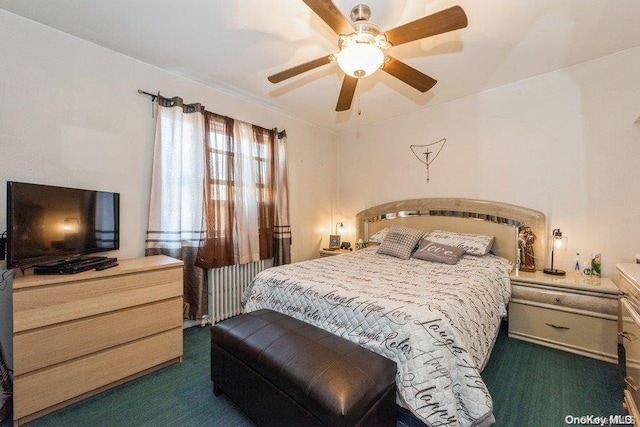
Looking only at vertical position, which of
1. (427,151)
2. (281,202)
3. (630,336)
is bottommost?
(630,336)

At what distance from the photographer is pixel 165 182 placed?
250 centimetres

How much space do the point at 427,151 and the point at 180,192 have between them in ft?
9.92

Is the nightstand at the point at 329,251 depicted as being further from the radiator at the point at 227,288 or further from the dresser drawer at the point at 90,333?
the dresser drawer at the point at 90,333

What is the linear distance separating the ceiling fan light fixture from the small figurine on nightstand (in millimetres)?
2341

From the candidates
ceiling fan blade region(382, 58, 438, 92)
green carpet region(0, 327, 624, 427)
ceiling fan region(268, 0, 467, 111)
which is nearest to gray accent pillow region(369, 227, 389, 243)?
green carpet region(0, 327, 624, 427)

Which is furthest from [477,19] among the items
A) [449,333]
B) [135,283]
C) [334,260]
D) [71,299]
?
[71,299]

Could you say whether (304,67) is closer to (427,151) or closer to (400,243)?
(400,243)

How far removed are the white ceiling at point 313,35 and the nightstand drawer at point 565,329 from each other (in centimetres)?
226

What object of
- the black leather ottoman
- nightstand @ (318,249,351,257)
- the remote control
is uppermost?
the remote control

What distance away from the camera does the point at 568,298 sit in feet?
7.27

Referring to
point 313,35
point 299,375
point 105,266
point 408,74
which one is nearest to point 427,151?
point 408,74

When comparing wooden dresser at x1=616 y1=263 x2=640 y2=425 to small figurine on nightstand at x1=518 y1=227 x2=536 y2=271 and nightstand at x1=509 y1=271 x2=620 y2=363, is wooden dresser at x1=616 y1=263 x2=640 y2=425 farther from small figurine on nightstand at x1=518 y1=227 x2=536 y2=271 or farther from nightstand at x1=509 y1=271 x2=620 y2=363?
small figurine on nightstand at x1=518 y1=227 x2=536 y2=271

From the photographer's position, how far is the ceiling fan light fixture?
1.55 meters

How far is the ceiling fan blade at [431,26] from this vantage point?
137cm
